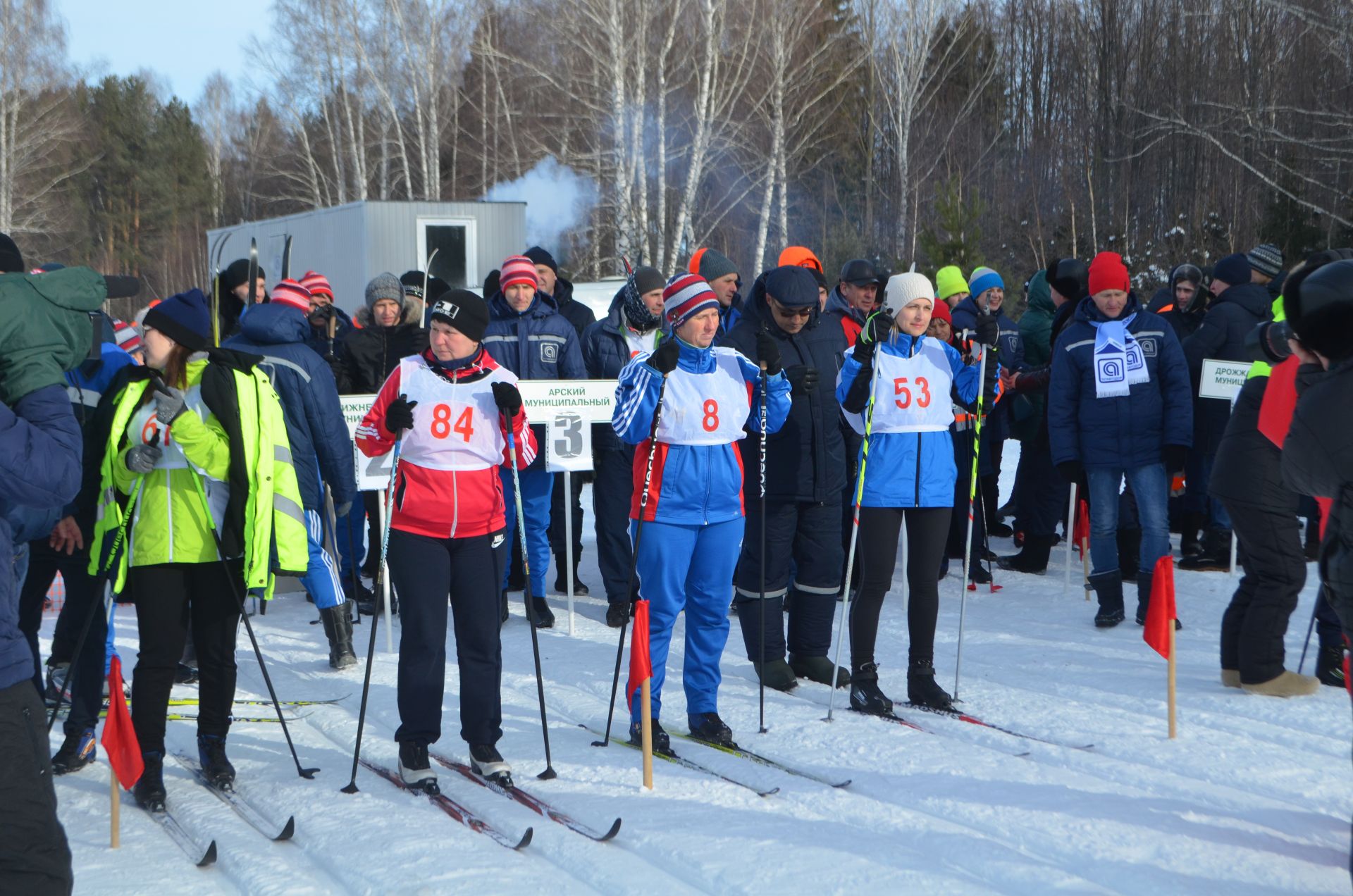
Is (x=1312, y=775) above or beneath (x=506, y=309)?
beneath

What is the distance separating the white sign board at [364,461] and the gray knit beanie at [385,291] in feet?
2.69

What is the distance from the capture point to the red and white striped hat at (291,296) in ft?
22.9

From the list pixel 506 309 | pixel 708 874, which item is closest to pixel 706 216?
pixel 506 309

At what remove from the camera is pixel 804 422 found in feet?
20.1

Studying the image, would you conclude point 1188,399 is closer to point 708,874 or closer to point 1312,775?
point 1312,775

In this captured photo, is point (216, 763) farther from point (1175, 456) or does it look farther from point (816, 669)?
point (1175, 456)

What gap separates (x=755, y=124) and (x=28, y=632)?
26.0 m

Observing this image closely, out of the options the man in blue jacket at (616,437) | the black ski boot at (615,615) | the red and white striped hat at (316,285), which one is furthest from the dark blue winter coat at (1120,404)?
the red and white striped hat at (316,285)

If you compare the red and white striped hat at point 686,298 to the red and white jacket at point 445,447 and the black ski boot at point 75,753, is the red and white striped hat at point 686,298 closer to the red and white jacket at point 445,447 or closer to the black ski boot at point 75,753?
the red and white jacket at point 445,447

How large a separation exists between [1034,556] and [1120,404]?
2239 mm

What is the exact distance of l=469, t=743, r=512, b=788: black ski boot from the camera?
484cm

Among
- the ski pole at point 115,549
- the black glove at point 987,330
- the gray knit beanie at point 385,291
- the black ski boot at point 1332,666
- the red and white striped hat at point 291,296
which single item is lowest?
the black ski boot at point 1332,666

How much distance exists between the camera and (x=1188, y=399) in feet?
23.3

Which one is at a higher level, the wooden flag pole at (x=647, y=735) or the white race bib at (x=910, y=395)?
the white race bib at (x=910, y=395)
